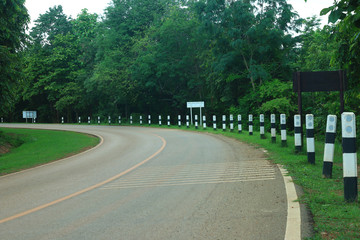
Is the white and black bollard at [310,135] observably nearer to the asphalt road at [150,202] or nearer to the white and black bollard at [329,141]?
the asphalt road at [150,202]

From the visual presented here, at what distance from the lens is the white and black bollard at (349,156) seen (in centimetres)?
509

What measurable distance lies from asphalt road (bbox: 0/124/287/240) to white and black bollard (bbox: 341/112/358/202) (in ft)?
3.02

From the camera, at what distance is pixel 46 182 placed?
28.3 ft

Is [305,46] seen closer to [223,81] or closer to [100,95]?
[223,81]

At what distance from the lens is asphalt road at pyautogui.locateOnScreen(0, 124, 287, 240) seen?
4398mm

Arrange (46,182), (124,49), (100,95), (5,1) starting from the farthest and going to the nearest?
(100,95) → (124,49) → (5,1) → (46,182)

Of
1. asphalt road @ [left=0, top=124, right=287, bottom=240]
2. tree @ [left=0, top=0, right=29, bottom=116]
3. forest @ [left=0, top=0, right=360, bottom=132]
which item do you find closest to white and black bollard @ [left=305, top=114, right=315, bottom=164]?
asphalt road @ [left=0, top=124, right=287, bottom=240]

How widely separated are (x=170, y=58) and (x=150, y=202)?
34.4 m

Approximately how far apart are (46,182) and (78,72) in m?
45.8

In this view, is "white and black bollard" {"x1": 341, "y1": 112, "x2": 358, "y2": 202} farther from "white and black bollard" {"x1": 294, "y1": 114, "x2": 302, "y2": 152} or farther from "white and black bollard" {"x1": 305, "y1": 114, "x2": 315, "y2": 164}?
"white and black bollard" {"x1": 294, "y1": 114, "x2": 302, "y2": 152}

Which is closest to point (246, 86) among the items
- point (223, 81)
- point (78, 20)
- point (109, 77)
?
point (223, 81)

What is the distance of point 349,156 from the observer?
203 inches

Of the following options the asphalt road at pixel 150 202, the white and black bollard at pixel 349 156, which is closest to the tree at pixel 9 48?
the asphalt road at pixel 150 202

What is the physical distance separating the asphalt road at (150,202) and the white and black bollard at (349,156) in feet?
3.02
